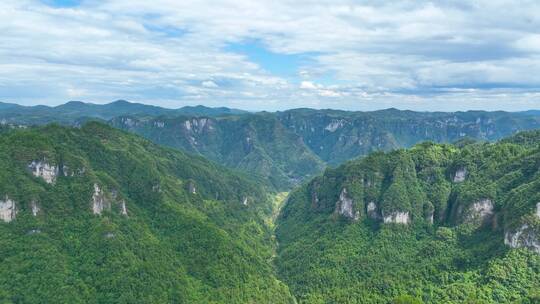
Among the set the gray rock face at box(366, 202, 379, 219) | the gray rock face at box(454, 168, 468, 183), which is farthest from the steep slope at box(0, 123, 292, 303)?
the gray rock face at box(454, 168, 468, 183)

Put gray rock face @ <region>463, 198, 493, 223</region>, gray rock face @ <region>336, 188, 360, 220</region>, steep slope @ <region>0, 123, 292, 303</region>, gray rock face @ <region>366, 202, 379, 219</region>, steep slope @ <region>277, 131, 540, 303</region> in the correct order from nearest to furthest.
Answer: steep slope @ <region>0, 123, 292, 303</region>
steep slope @ <region>277, 131, 540, 303</region>
gray rock face @ <region>463, 198, 493, 223</region>
gray rock face @ <region>366, 202, 379, 219</region>
gray rock face @ <region>336, 188, 360, 220</region>

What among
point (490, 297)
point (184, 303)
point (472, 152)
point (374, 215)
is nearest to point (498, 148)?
point (472, 152)

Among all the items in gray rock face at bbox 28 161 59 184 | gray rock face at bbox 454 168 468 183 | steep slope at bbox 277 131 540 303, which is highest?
gray rock face at bbox 28 161 59 184

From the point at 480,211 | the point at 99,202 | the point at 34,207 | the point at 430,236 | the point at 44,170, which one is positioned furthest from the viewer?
the point at 430,236

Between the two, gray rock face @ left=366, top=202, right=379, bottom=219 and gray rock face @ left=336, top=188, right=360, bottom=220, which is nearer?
gray rock face @ left=366, top=202, right=379, bottom=219

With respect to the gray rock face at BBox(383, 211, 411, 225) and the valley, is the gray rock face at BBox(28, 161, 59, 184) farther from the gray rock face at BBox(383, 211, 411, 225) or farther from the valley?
the gray rock face at BBox(383, 211, 411, 225)

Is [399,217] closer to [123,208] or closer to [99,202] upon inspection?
[123,208]

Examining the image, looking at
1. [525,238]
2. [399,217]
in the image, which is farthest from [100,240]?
[525,238]
